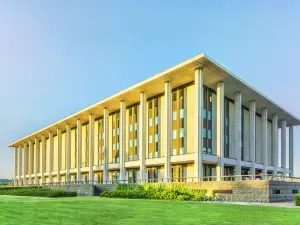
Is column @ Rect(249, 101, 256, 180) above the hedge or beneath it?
above

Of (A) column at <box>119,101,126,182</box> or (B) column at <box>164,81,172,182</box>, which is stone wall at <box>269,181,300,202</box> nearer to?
(B) column at <box>164,81,172,182</box>

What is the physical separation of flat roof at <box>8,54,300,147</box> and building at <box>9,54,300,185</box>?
12 centimetres

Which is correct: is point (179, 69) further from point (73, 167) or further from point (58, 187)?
point (73, 167)

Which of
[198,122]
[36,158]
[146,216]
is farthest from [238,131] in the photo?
[36,158]

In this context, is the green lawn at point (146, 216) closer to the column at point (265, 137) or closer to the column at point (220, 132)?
the column at point (220, 132)

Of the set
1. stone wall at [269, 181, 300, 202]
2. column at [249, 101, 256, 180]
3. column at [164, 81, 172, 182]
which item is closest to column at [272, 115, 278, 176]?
column at [249, 101, 256, 180]

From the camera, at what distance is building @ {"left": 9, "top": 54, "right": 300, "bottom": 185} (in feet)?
149

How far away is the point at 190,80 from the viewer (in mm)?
48156

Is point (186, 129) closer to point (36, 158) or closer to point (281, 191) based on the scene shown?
point (281, 191)

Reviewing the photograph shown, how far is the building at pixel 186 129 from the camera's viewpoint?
45312 mm

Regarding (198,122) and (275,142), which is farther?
(275,142)

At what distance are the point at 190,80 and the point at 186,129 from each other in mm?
6778

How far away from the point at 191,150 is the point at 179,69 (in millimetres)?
11282

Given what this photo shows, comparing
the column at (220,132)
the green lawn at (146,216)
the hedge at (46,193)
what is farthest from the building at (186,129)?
the green lawn at (146,216)
